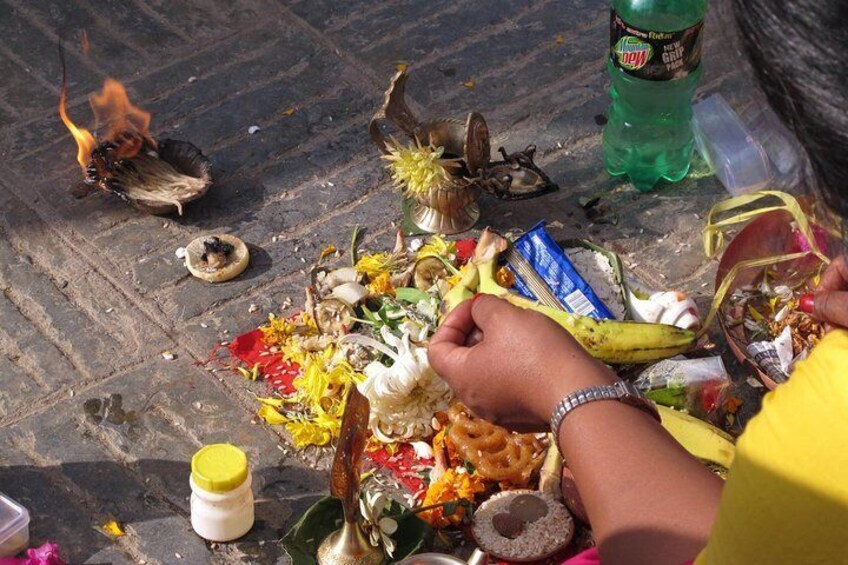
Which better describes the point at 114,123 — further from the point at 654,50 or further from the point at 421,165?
the point at 654,50

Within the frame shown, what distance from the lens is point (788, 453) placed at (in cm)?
147

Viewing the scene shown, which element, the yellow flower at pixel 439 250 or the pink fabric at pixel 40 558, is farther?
the yellow flower at pixel 439 250

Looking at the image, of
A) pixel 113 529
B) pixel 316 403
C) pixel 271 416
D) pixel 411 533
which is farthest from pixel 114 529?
pixel 411 533

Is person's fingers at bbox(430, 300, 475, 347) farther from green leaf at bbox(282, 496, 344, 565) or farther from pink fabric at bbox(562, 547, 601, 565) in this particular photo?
green leaf at bbox(282, 496, 344, 565)

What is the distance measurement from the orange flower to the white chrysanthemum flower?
0.22 meters

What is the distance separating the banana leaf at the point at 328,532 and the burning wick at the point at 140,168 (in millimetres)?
1557

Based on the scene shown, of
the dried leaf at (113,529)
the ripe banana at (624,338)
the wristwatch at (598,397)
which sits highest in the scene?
the wristwatch at (598,397)

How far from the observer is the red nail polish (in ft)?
11.6

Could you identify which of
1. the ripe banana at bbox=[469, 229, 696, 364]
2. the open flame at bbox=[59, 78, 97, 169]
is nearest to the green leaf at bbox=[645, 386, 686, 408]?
the ripe banana at bbox=[469, 229, 696, 364]

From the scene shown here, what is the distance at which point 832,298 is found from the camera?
3334 mm

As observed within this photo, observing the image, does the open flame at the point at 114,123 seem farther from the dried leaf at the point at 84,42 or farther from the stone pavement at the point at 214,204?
the dried leaf at the point at 84,42

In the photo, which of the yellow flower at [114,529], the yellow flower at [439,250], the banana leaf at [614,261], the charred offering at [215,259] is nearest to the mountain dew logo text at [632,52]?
the banana leaf at [614,261]

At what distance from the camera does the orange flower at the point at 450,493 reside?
10.5 ft

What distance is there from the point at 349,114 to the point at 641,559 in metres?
3.06
